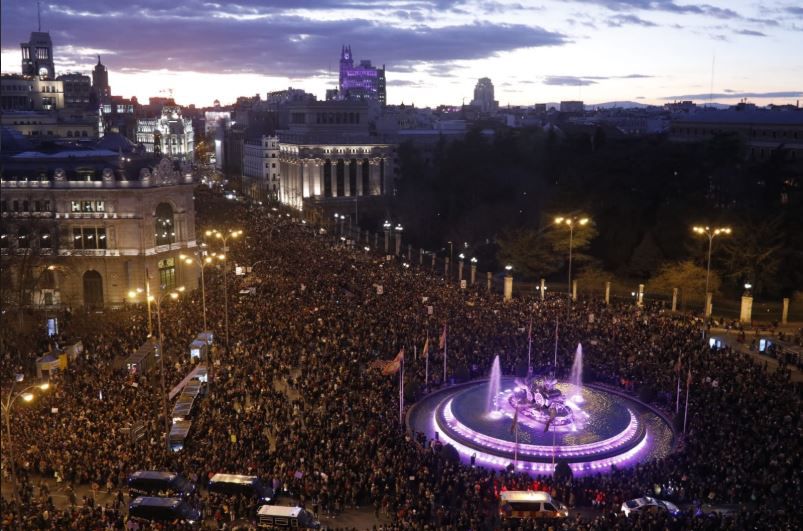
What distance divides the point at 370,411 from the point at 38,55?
138m

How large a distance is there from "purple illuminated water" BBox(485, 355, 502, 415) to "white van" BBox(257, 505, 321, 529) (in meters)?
11.2

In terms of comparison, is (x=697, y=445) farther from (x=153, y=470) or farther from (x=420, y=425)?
(x=153, y=470)

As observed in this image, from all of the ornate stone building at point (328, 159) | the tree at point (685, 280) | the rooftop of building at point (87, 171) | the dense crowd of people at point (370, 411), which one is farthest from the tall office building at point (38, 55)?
the tree at point (685, 280)

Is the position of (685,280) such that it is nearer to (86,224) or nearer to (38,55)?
(86,224)

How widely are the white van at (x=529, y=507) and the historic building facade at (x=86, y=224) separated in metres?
34.8

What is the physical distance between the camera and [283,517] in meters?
20.3

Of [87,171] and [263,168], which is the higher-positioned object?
[87,171]

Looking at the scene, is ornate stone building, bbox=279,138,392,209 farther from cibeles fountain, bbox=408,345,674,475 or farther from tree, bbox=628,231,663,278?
cibeles fountain, bbox=408,345,674,475

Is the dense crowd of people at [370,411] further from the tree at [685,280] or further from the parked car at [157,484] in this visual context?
the tree at [685,280]

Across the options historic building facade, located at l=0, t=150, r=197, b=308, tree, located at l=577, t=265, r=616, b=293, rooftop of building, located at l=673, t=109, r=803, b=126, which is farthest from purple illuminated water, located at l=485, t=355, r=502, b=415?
rooftop of building, located at l=673, t=109, r=803, b=126

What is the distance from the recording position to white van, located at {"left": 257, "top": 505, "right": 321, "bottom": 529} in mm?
20234

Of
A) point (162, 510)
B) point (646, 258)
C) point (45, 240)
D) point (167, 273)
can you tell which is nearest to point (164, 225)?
point (167, 273)

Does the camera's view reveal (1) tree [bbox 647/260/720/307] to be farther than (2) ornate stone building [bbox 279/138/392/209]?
No

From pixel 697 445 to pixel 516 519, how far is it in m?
7.66
